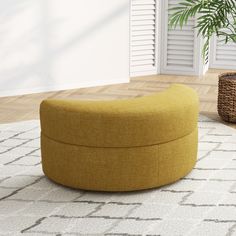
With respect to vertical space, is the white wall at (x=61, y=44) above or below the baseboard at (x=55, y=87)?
above

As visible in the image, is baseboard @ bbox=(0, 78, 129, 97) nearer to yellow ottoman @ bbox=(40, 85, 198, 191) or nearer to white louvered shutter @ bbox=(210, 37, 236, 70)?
white louvered shutter @ bbox=(210, 37, 236, 70)

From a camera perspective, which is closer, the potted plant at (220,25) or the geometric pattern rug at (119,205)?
the geometric pattern rug at (119,205)

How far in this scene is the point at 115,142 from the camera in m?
3.35

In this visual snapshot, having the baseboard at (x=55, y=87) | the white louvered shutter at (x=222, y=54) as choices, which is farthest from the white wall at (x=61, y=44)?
the white louvered shutter at (x=222, y=54)

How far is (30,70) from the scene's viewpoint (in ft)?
19.4

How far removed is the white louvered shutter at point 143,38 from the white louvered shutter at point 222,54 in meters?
0.73

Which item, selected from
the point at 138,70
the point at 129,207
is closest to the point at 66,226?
the point at 129,207

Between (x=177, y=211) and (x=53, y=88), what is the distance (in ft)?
10.1

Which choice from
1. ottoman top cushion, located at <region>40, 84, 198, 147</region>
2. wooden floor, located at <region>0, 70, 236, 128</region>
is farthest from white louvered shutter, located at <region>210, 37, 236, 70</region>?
ottoman top cushion, located at <region>40, 84, 198, 147</region>

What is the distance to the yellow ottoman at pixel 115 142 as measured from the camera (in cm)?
335

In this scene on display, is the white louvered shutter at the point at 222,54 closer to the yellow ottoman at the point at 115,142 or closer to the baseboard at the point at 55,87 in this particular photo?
the baseboard at the point at 55,87

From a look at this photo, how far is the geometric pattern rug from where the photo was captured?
3023 mm

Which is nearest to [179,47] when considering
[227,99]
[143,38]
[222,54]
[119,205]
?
[143,38]

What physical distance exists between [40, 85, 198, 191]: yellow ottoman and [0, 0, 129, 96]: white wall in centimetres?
233
